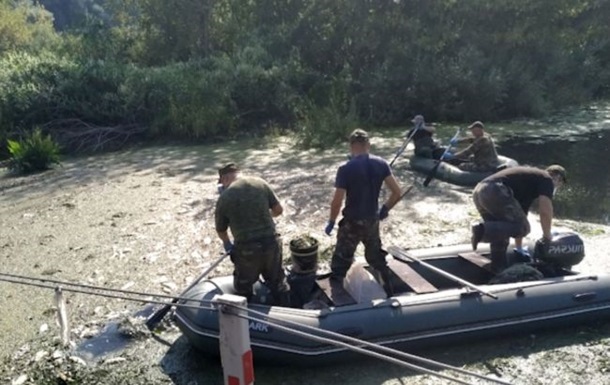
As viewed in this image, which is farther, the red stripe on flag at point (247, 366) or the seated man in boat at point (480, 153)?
the seated man in boat at point (480, 153)

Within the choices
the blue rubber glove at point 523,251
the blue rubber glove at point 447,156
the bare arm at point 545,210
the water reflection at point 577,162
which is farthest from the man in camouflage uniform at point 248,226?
the blue rubber glove at point 447,156

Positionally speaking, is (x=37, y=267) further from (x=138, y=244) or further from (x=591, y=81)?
(x=591, y=81)

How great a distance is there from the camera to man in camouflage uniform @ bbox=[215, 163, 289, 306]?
5422 millimetres

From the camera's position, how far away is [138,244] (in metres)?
8.64

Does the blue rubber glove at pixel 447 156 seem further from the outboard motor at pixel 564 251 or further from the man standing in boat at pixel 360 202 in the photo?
the man standing in boat at pixel 360 202

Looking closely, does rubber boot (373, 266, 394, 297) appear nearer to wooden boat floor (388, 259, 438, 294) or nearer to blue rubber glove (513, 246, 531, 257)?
wooden boat floor (388, 259, 438, 294)

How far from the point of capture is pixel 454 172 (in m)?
11.2

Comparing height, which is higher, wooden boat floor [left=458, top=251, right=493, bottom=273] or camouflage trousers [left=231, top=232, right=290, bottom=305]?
camouflage trousers [left=231, top=232, right=290, bottom=305]

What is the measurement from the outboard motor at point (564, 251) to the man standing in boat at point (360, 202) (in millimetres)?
1758

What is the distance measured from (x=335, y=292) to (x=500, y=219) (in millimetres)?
1961

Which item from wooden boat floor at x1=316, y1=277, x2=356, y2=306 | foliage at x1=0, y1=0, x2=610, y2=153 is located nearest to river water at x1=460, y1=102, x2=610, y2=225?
foliage at x1=0, y1=0, x2=610, y2=153

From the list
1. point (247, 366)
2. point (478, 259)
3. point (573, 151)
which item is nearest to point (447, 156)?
point (573, 151)

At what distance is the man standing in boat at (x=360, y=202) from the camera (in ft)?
18.9

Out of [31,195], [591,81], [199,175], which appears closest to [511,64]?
[591,81]
